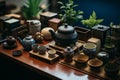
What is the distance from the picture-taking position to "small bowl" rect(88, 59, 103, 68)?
5.89 feet

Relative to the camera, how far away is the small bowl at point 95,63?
1.79m

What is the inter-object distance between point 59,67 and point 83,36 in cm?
48

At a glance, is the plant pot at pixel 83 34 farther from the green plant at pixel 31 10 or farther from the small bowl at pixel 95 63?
the green plant at pixel 31 10

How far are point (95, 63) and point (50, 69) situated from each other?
40 cm

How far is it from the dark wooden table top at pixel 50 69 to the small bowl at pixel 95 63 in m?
0.10

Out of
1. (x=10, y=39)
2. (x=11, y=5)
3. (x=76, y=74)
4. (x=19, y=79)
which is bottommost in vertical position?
(x=19, y=79)

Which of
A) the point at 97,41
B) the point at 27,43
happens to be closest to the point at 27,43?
the point at 27,43

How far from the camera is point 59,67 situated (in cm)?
191

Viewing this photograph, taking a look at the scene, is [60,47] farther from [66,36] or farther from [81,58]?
[81,58]

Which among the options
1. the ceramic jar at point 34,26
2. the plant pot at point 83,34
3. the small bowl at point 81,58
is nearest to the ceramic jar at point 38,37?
the ceramic jar at point 34,26

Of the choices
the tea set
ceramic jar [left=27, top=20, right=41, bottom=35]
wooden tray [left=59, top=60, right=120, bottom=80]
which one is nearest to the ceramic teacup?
the tea set

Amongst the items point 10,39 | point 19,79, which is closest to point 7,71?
point 19,79

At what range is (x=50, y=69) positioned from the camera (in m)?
1.88

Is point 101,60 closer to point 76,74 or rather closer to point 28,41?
point 76,74
